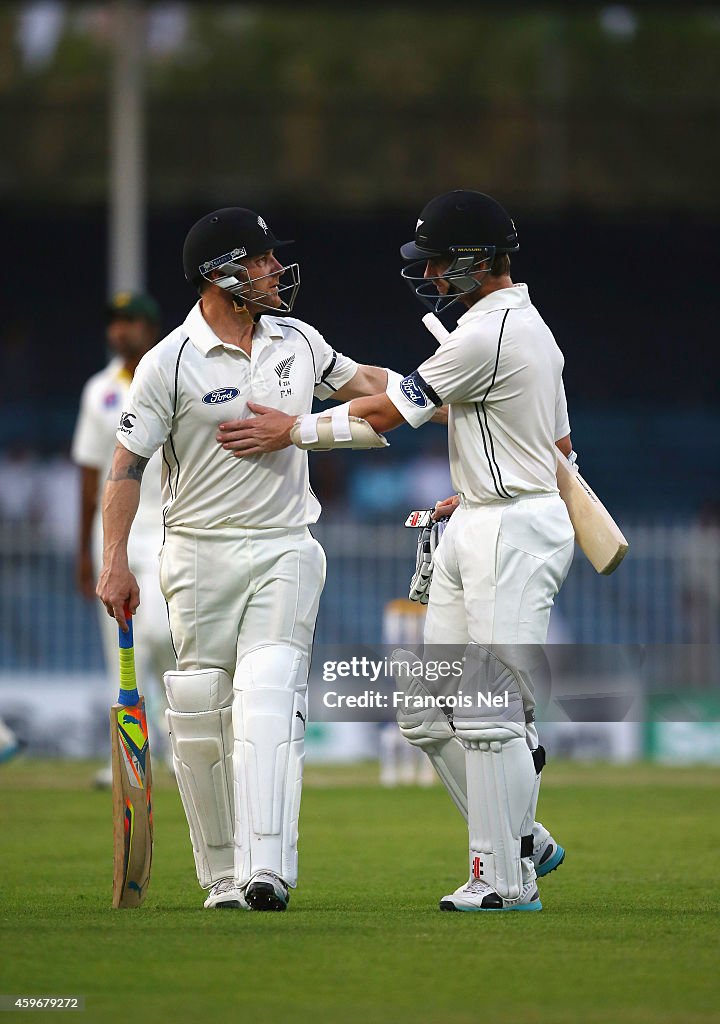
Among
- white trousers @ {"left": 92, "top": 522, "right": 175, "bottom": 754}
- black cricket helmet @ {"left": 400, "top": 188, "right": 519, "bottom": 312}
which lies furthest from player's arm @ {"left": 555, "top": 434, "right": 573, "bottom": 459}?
white trousers @ {"left": 92, "top": 522, "right": 175, "bottom": 754}

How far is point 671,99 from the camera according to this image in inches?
885

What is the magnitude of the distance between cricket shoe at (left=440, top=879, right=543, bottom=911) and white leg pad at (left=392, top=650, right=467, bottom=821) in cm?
30

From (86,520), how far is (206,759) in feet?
14.9

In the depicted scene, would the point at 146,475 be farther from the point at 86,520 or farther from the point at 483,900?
the point at 483,900

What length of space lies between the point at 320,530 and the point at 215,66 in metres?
12.3

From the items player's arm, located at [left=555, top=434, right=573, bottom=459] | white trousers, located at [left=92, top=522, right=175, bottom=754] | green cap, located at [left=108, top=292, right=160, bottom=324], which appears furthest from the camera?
white trousers, located at [left=92, top=522, right=175, bottom=754]

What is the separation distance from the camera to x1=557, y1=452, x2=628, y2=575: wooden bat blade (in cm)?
579

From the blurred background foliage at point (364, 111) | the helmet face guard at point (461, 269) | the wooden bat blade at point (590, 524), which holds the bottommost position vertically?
the wooden bat blade at point (590, 524)

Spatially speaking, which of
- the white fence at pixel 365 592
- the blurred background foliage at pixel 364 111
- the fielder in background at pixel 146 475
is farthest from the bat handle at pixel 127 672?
the blurred background foliage at pixel 364 111

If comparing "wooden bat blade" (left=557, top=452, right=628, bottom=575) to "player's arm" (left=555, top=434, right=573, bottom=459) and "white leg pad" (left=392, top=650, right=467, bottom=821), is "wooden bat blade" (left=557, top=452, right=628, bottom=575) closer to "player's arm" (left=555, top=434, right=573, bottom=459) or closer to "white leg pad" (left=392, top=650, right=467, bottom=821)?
"player's arm" (left=555, top=434, right=573, bottom=459)

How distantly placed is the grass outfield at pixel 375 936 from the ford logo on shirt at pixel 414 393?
161 cm

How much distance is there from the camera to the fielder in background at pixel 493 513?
5.48 meters

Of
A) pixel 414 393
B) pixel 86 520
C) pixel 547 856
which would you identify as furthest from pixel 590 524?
pixel 86 520

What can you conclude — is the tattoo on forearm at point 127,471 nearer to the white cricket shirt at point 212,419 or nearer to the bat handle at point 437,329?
the white cricket shirt at point 212,419
